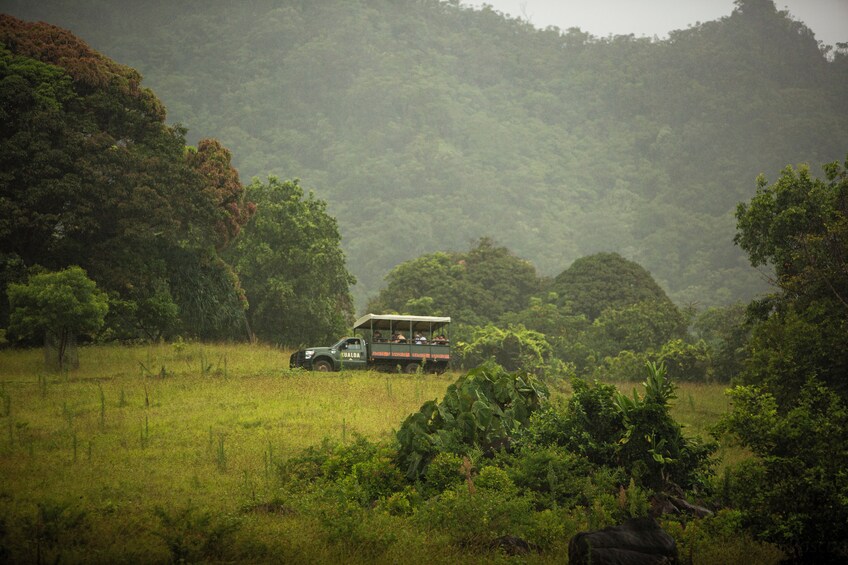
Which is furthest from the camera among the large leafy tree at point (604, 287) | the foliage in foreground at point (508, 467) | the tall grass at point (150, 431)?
the large leafy tree at point (604, 287)

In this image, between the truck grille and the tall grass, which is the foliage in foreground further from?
the truck grille

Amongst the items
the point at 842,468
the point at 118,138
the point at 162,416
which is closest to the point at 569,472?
the point at 842,468

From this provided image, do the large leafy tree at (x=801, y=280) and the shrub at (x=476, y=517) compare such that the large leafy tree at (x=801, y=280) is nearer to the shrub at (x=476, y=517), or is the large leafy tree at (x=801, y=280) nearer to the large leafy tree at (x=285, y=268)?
the shrub at (x=476, y=517)

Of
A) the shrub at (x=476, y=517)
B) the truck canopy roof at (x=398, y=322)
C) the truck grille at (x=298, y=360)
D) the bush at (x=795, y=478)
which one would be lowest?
the shrub at (x=476, y=517)

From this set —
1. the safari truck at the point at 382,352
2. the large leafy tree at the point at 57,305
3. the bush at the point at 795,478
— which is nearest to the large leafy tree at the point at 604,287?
the safari truck at the point at 382,352

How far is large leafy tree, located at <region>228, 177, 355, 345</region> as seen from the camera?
46.6 meters

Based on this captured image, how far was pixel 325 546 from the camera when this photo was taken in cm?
1132

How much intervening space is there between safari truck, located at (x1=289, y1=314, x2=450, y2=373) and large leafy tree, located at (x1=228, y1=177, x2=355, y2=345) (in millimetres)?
13909

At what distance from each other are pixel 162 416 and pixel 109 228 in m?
17.2

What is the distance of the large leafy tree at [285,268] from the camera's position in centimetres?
4656

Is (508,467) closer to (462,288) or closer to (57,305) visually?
(57,305)

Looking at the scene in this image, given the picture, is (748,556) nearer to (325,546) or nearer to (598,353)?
(325,546)

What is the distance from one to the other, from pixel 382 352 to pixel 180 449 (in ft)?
49.1

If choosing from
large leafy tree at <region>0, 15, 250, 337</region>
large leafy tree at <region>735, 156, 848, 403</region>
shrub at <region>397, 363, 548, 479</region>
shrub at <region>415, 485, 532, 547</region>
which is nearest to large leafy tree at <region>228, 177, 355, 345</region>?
large leafy tree at <region>0, 15, 250, 337</region>
